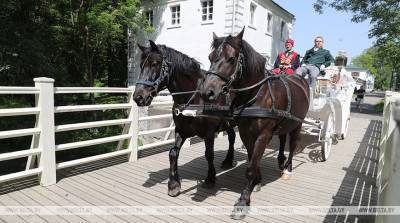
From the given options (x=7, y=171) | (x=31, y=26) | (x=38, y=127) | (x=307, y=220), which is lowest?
(x=7, y=171)

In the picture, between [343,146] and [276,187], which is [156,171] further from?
[343,146]

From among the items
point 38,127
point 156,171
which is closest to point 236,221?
point 156,171

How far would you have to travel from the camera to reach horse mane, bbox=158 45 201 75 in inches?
154

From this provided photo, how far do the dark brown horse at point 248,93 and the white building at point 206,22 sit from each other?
497 inches

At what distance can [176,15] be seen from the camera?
62.6ft

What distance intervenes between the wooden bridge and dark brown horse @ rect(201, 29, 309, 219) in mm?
732

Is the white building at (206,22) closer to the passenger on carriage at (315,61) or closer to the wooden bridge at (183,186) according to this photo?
the passenger on carriage at (315,61)

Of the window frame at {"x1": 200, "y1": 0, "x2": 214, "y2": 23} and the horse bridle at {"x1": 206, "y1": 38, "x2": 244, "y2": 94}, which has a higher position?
the window frame at {"x1": 200, "y1": 0, "x2": 214, "y2": 23}

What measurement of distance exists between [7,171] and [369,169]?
880 centimetres

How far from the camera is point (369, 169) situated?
5.60 metres

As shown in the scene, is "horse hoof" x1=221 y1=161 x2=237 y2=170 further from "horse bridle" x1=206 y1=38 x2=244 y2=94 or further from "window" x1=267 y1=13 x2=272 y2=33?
"window" x1=267 y1=13 x2=272 y2=33

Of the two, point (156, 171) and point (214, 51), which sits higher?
point (214, 51)

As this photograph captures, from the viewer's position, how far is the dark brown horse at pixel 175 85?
3658mm

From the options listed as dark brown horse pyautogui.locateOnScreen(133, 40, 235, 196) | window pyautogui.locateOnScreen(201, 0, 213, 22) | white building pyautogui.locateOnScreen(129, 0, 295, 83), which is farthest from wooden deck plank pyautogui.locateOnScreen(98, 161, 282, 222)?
window pyautogui.locateOnScreen(201, 0, 213, 22)
